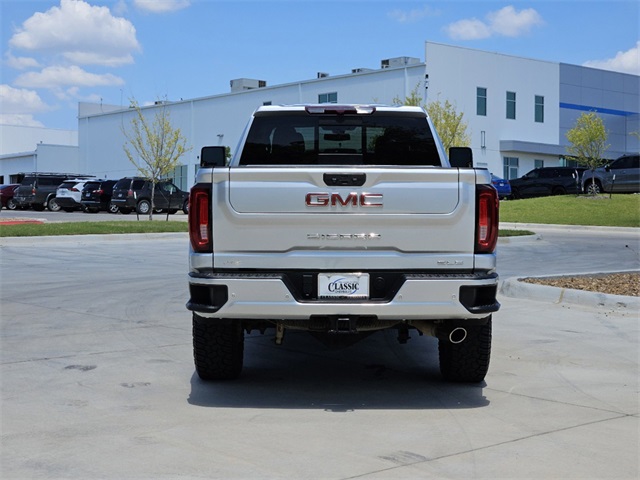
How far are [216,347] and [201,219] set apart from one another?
45.9 inches

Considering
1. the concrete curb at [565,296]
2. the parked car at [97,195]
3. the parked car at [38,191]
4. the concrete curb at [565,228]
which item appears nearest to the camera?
the concrete curb at [565,296]

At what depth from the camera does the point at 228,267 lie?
21.4ft

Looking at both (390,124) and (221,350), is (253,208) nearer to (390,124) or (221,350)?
(221,350)

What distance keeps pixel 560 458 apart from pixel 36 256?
15.6 metres

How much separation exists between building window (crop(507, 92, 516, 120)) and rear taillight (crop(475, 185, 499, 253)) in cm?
5268

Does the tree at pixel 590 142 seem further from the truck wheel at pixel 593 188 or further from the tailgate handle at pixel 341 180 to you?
the tailgate handle at pixel 341 180

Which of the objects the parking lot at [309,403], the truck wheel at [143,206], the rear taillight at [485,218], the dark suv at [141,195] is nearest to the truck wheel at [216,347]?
the parking lot at [309,403]

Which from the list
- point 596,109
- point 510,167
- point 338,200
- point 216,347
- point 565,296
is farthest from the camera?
point 596,109

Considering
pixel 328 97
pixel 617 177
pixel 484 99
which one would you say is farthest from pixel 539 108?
pixel 617 177

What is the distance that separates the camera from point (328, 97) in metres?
57.6

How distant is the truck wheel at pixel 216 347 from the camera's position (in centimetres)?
712

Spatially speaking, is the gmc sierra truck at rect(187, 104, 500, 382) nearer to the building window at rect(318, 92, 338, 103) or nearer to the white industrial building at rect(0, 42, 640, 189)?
the white industrial building at rect(0, 42, 640, 189)

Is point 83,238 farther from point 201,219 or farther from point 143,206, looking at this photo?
point 143,206

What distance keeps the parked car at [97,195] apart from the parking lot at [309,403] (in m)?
34.1
